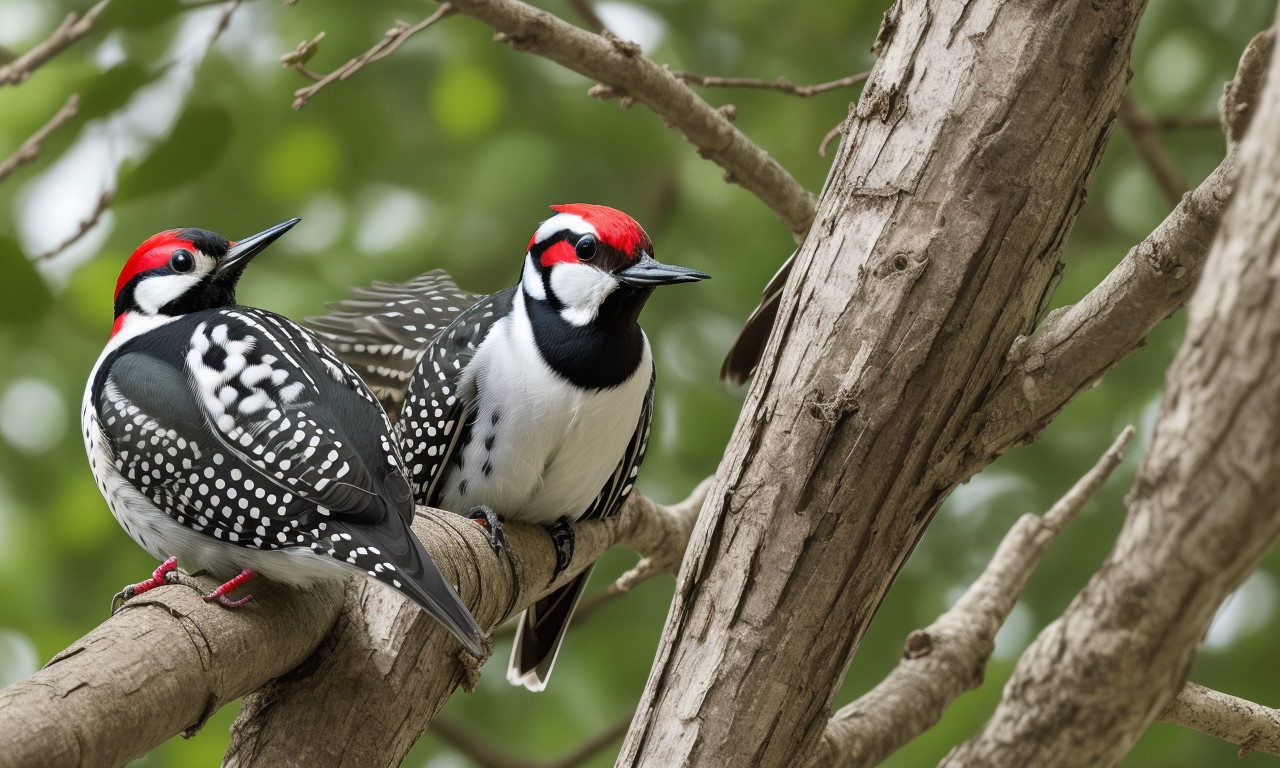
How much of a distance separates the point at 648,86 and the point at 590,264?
1.00ft

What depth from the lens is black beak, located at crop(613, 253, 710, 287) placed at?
1.40m

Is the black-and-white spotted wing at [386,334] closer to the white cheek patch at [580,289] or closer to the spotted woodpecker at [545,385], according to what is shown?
the spotted woodpecker at [545,385]

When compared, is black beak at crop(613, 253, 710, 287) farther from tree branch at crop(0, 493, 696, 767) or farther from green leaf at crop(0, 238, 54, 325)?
green leaf at crop(0, 238, 54, 325)

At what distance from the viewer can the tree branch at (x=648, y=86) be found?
1.49m

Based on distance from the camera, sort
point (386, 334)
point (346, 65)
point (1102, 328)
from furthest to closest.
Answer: point (386, 334) → point (346, 65) → point (1102, 328)

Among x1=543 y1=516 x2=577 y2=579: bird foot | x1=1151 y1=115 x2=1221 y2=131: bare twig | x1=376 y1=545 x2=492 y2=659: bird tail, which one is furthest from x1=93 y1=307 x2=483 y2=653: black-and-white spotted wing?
x1=1151 y1=115 x2=1221 y2=131: bare twig

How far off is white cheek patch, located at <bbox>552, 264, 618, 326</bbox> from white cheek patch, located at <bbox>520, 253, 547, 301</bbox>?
28mm

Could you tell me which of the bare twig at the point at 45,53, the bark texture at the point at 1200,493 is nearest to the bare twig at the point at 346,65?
the bare twig at the point at 45,53

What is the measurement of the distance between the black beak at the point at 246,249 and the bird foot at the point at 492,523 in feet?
1.51

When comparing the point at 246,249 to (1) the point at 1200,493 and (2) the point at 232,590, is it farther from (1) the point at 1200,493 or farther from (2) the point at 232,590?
(1) the point at 1200,493

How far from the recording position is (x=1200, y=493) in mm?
718

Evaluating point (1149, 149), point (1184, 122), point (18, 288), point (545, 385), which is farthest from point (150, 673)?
point (1184, 122)

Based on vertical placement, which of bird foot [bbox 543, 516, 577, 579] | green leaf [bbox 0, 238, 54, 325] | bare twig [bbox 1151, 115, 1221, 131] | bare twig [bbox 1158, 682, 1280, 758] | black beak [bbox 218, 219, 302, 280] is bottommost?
green leaf [bbox 0, 238, 54, 325]

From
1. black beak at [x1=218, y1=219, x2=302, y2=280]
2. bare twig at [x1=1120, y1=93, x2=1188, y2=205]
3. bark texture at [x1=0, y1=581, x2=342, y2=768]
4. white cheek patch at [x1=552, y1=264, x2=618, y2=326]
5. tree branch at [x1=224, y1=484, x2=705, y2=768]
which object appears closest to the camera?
bark texture at [x1=0, y1=581, x2=342, y2=768]
